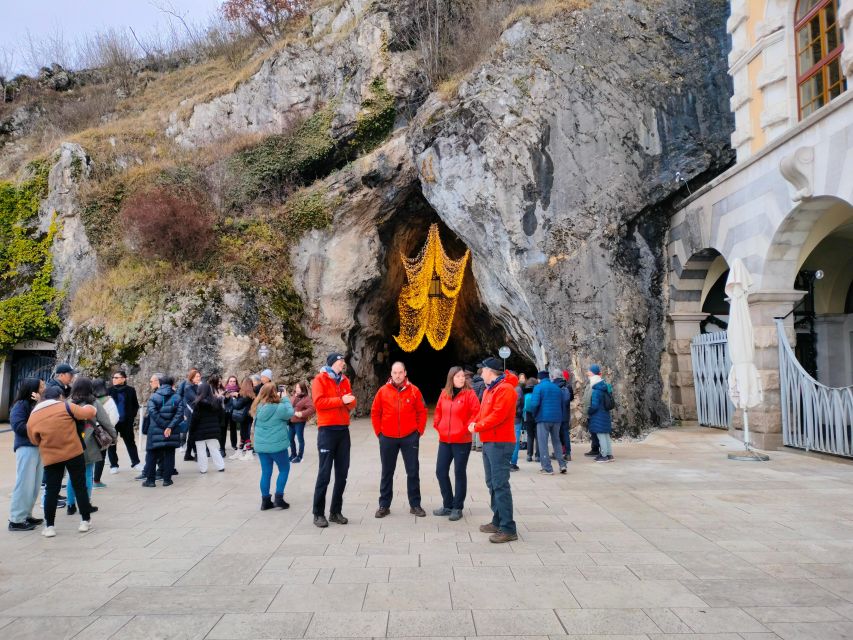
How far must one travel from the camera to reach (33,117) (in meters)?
29.6

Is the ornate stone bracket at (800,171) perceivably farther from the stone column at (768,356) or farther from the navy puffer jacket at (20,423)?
the navy puffer jacket at (20,423)

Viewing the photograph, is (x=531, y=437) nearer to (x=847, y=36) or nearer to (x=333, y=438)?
(x=333, y=438)

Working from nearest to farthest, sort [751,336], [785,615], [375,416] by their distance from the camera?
[785,615] → [375,416] → [751,336]

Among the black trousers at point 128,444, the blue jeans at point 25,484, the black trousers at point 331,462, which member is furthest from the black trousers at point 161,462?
the black trousers at point 331,462

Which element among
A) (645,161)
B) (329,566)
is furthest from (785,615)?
(645,161)

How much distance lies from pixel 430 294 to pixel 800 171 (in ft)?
38.9

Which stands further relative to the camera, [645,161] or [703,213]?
[645,161]

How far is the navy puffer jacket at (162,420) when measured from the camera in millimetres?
8359

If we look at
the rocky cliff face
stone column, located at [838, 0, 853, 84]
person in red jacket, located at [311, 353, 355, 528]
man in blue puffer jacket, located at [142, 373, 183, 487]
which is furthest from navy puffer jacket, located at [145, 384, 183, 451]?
stone column, located at [838, 0, 853, 84]

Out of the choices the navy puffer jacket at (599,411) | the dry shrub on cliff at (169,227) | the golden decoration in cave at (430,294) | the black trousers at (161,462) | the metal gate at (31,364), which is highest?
the dry shrub on cliff at (169,227)

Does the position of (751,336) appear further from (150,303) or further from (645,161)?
(150,303)

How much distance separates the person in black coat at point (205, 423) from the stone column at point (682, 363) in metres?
10.4

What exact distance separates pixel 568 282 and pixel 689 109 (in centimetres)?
547

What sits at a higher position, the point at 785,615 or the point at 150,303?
the point at 150,303
